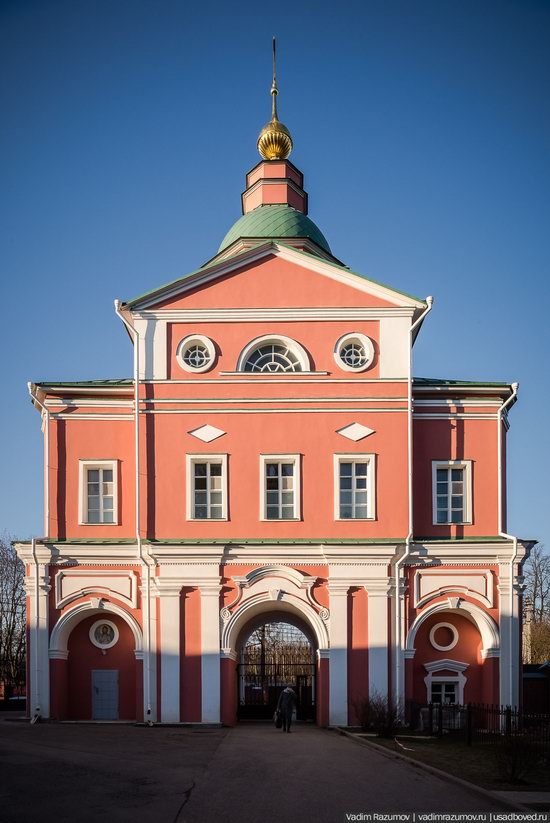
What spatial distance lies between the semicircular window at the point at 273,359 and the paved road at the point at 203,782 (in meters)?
11.1

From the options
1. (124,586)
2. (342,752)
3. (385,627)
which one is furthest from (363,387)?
(342,752)

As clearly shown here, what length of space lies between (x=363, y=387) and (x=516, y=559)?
6.39m

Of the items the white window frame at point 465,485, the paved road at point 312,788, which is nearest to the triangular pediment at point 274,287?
the white window frame at point 465,485

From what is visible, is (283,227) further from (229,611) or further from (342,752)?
(342,752)

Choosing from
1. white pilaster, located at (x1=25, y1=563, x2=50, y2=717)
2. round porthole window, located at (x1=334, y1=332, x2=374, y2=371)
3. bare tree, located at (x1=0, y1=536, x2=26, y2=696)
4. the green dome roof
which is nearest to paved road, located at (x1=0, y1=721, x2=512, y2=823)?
white pilaster, located at (x1=25, y1=563, x2=50, y2=717)

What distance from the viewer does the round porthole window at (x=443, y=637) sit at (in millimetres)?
30078

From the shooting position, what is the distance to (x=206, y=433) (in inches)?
1179

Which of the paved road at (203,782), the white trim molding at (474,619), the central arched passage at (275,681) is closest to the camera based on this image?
the paved road at (203,782)

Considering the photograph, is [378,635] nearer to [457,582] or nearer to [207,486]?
[457,582]

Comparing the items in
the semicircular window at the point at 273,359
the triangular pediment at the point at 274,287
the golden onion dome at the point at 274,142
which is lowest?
the semicircular window at the point at 273,359

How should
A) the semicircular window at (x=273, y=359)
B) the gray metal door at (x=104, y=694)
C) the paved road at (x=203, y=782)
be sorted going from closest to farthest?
the paved road at (x=203, y=782) < the gray metal door at (x=104, y=694) < the semicircular window at (x=273, y=359)

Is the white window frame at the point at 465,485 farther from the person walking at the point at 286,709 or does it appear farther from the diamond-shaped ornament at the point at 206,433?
the person walking at the point at 286,709

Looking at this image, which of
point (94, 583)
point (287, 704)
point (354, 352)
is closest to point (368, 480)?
point (354, 352)

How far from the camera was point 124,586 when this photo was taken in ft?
97.4
